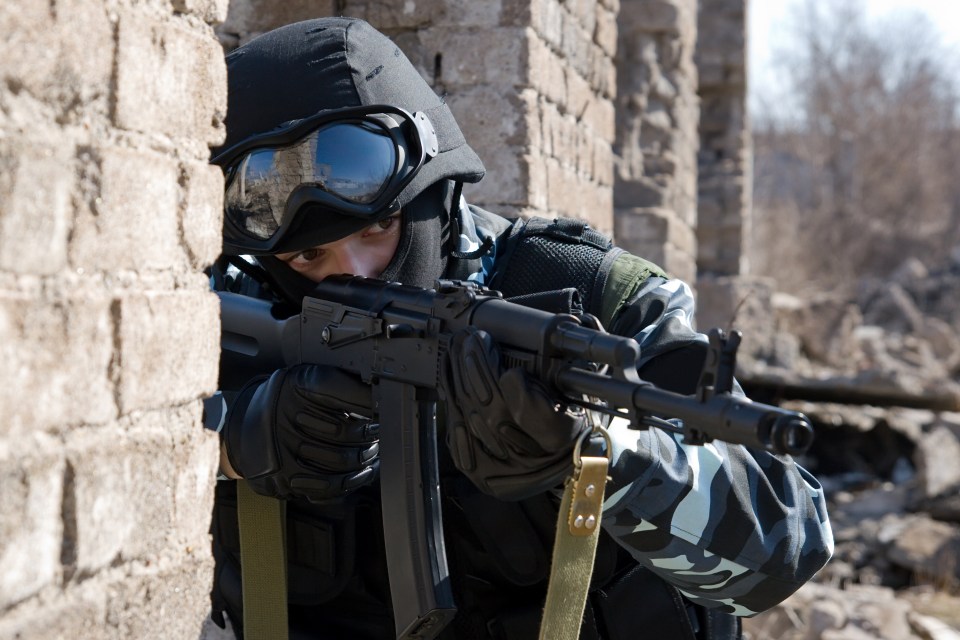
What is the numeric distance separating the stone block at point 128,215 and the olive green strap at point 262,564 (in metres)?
0.95

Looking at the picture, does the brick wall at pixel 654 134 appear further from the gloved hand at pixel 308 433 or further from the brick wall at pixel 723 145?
the gloved hand at pixel 308 433

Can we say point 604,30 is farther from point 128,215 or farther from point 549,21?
point 128,215

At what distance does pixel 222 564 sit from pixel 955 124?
28.7 metres

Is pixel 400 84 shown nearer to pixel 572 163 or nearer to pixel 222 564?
pixel 222 564

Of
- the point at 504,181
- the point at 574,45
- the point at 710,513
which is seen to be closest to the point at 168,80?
the point at 710,513

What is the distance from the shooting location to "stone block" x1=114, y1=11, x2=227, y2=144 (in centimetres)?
123

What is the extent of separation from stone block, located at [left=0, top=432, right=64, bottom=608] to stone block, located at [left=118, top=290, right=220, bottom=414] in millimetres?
127

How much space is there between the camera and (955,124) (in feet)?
91.7

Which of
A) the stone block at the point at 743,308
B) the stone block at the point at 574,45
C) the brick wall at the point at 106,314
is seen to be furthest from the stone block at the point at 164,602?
the stone block at the point at 743,308

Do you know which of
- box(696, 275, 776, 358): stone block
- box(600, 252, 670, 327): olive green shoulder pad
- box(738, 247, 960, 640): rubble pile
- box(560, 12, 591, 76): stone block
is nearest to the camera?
box(600, 252, 670, 327): olive green shoulder pad

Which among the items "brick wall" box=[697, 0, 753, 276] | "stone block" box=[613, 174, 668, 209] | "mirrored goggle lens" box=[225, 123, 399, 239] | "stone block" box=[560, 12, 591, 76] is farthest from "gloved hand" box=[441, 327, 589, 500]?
"brick wall" box=[697, 0, 753, 276]

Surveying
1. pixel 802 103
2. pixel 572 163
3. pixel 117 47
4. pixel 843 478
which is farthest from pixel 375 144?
pixel 802 103

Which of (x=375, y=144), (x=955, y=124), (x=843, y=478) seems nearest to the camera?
(x=375, y=144)

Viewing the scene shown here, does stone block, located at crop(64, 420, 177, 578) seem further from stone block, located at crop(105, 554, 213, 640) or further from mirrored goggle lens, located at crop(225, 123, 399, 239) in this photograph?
mirrored goggle lens, located at crop(225, 123, 399, 239)
